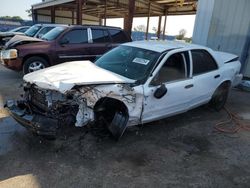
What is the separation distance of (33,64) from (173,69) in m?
4.82

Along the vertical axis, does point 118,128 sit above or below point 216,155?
above

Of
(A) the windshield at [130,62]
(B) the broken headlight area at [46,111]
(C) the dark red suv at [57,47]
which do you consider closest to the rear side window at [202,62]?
(A) the windshield at [130,62]

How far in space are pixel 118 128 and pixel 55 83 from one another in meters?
1.14

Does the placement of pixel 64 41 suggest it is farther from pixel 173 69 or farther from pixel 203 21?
pixel 203 21

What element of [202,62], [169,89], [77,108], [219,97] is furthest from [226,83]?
[77,108]

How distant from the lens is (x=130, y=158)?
3566 mm

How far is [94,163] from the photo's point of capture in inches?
134

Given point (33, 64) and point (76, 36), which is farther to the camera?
point (76, 36)

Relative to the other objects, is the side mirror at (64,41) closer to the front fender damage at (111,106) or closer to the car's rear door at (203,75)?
the car's rear door at (203,75)

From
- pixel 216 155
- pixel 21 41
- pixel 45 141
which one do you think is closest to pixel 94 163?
pixel 45 141

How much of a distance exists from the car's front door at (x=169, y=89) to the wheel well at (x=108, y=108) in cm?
37

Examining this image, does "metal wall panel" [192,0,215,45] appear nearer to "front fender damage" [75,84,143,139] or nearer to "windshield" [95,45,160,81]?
"windshield" [95,45,160,81]

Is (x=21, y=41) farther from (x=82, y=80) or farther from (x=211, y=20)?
(x=211, y=20)

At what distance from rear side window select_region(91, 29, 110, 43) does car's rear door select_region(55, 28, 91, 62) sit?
0.86ft
